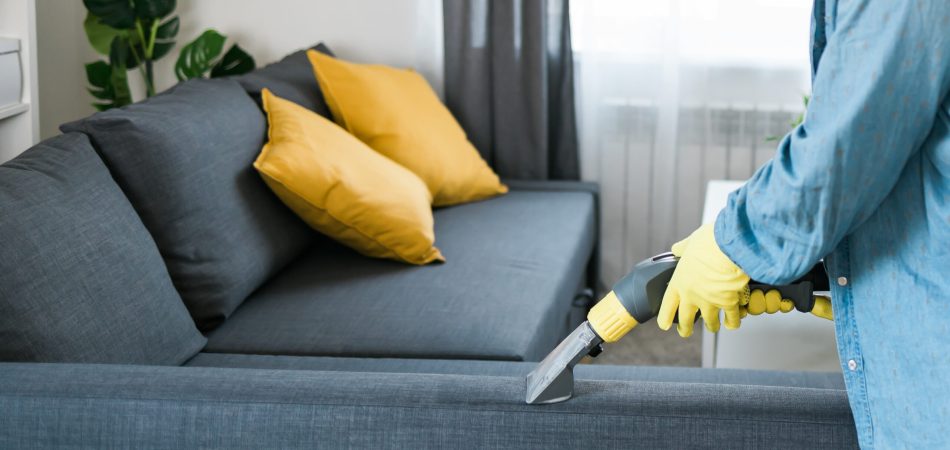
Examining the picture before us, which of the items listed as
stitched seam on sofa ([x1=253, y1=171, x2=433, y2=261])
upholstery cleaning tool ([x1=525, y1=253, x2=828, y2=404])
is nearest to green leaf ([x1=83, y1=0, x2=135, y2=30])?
stitched seam on sofa ([x1=253, y1=171, x2=433, y2=261])

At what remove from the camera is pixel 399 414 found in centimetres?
123

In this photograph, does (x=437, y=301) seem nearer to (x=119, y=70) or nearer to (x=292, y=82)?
(x=292, y=82)

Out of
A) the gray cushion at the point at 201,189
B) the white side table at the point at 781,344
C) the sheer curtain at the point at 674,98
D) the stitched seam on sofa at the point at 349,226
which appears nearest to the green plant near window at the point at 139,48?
the gray cushion at the point at 201,189

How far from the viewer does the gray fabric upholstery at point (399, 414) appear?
1.20 meters

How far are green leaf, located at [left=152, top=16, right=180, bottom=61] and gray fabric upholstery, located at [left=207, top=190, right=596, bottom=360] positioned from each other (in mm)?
1098

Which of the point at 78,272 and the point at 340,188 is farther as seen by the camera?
the point at 340,188

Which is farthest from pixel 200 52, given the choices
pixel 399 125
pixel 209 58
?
pixel 399 125

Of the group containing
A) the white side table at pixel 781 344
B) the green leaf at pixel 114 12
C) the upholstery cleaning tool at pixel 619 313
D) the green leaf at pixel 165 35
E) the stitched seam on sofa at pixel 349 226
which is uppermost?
the green leaf at pixel 114 12

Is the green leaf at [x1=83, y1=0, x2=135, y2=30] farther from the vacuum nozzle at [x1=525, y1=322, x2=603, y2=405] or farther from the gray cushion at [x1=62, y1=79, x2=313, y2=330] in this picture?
the vacuum nozzle at [x1=525, y1=322, x2=603, y2=405]

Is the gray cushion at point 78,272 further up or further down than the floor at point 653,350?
further up

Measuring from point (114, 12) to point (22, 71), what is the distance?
0.84 metres

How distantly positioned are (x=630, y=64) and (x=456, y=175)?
71cm

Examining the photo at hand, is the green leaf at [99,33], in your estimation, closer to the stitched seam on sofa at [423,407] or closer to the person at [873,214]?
the stitched seam on sofa at [423,407]

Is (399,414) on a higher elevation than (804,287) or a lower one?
lower
